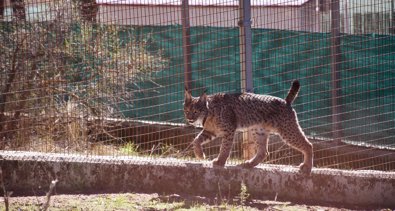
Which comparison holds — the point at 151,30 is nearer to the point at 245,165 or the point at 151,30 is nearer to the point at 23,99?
the point at 23,99

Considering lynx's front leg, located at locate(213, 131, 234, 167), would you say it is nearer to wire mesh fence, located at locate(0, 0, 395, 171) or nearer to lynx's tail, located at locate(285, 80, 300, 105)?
wire mesh fence, located at locate(0, 0, 395, 171)

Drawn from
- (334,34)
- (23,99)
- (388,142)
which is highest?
(334,34)

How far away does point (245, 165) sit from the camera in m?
8.16

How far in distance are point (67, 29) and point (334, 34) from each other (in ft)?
11.7

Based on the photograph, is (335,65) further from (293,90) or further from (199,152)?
(199,152)

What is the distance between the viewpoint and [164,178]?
25.7 feet

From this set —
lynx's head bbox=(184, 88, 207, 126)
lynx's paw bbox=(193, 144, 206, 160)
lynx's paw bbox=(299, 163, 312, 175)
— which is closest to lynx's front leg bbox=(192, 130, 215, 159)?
lynx's paw bbox=(193, 144, 206, 160)

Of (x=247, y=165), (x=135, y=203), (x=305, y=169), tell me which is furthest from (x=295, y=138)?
(x=135, y=203)

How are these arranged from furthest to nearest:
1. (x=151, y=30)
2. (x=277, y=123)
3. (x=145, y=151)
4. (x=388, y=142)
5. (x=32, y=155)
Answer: (x=151, y=30), (x=388, y=142), (x=145, y=151), (x=277, y=123), (x=32, y=155)

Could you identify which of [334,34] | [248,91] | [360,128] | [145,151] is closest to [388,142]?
[360,128]

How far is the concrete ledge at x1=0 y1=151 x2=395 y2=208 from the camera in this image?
7.66 m

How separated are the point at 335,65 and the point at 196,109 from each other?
2197 mm

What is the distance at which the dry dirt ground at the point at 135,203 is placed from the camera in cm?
684

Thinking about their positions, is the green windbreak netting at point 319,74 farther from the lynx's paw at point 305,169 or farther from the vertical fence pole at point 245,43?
the lynx's paw at point 305,169
